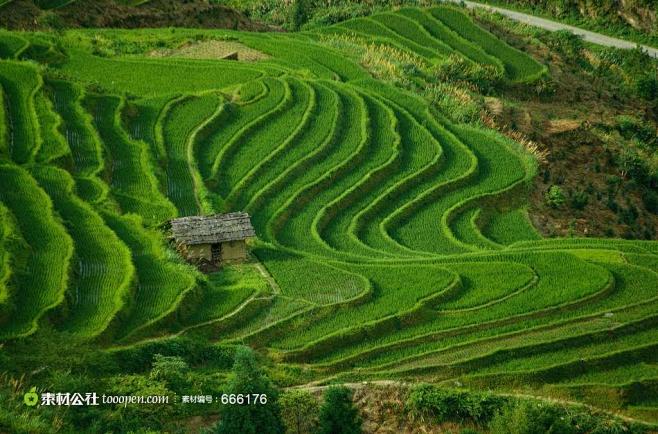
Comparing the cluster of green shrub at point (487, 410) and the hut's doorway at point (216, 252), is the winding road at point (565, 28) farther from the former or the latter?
the cluster of green shrub at point (487, 410)

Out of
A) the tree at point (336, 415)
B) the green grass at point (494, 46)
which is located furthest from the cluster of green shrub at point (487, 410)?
the green grass at point (494, 46)

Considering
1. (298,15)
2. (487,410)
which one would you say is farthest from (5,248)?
(298,15)

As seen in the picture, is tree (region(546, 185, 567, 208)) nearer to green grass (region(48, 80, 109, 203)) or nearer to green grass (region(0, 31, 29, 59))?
green grass (region(48, 80, 109, 203))

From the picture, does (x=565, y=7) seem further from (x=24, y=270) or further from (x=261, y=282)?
(x=24, y=270)

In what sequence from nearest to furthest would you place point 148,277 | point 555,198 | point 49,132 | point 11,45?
point 148,277 → point 49,132 → point 555,198 → point 11,45

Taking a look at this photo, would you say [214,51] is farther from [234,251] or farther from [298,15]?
[234,251]

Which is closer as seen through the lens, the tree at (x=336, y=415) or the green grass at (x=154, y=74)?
the tree at (x=336, y=415)

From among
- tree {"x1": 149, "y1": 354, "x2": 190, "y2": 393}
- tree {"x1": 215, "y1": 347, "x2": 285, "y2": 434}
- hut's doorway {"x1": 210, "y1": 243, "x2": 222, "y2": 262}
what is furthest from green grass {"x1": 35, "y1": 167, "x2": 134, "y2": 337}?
tree {"x1": 215, "y1": 347, "x2": 285, "y2": 434}
